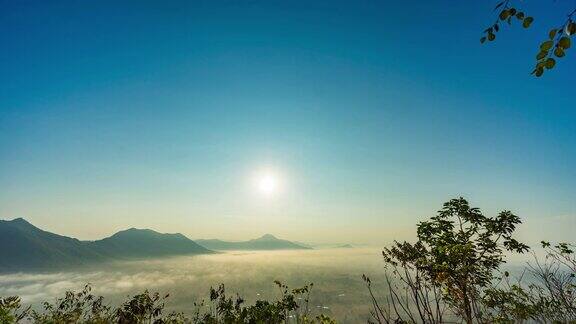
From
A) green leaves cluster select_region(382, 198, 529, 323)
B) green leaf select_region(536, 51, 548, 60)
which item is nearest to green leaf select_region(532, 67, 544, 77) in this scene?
green leaf select_region(536, 51, 548, 60)

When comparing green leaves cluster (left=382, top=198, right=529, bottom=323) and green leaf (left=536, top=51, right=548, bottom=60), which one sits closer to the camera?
green leaf (left=536, top=51, right=548, bottom=60)

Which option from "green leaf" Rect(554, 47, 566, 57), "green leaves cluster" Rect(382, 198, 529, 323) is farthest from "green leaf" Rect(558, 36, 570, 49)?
"green leaves cluster" Rect(382, 198, 529, 323)

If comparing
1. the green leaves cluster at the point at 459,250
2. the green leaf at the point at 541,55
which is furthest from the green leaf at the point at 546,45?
the green leaves cluster at the point at 459,250

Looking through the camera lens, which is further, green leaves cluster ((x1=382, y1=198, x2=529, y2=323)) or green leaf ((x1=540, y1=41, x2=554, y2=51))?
green leaves cluster ((x1=382, y1=198, x2=529, y2=323))

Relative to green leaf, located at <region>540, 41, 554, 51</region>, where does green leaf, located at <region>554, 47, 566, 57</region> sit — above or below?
below

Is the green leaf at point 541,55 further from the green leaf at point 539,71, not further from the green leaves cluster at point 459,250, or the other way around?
the green leaves cluster at point 459,250

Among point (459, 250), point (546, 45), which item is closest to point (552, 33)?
point (546, 45)

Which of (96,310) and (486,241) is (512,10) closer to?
(486,241)

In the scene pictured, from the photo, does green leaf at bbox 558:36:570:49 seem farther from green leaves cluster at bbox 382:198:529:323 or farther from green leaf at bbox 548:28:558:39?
green leaves cluster at bbox 382:198:529:323

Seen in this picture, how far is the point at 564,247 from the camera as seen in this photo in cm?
1462

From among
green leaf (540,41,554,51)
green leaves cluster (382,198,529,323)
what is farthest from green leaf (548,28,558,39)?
green leaves cluster (382,198,529,323)

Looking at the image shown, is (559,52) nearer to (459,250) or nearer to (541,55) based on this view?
(541,55)

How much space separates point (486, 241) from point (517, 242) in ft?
4.23

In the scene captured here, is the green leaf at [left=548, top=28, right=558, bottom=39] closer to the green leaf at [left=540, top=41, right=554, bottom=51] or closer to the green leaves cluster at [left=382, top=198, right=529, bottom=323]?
the green leaf at [left=540, top=41, right=554, bottom=51]
